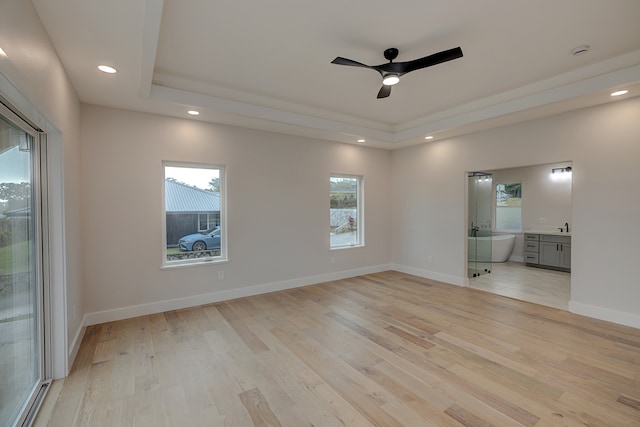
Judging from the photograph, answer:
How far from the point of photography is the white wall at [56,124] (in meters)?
1.53

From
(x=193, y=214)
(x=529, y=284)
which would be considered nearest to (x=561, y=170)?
(x=529, y=284)

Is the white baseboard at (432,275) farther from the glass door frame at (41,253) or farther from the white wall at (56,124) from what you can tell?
the glass door frame at (41,253)

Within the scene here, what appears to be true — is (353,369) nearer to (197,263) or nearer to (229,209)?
(197,263)

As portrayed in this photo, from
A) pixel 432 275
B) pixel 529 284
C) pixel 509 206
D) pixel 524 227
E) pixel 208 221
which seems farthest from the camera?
pixel 509 206

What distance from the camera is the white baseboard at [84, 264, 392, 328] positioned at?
3.51 meters

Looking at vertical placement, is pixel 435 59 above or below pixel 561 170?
above

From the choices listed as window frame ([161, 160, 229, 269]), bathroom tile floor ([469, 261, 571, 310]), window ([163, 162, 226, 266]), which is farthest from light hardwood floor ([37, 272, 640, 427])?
window ([163, 162, 226, 266])

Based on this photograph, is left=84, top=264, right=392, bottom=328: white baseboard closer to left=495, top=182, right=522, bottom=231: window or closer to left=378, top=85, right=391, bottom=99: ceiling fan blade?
left=378, top=85, right=391, bottom=99: ceiling fan blade

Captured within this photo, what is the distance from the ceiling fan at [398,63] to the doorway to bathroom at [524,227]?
300 cm

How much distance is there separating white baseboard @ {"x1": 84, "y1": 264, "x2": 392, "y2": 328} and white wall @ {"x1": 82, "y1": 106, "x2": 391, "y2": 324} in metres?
0.01

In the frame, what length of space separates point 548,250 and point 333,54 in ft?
20.7

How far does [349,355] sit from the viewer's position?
275 cm

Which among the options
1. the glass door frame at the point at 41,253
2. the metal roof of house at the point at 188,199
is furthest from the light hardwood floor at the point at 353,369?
the metal roof of house at the point at 188,199

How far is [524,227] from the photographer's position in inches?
282
